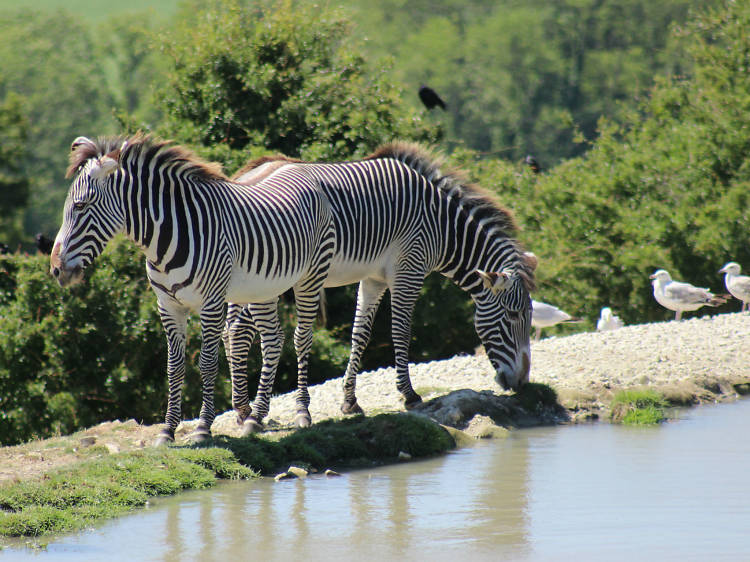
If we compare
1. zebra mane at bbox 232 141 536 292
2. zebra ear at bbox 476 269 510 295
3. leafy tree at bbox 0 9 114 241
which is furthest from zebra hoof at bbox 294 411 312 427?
leafy tree at bbox 0 9 114 241

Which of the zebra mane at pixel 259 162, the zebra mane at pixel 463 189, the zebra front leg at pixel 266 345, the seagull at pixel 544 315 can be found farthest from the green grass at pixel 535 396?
the zebra mane at pixel 259 162

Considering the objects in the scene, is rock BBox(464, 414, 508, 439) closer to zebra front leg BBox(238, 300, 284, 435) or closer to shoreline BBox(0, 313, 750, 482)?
shoreline BBox(0, 313, 750, 482)

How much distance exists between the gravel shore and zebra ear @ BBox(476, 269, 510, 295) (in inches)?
47.1

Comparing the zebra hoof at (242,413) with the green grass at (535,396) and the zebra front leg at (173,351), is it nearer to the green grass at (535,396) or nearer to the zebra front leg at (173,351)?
the zebra front leg at (173,351)

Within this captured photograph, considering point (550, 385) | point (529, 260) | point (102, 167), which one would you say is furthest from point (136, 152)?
point (550, 385)

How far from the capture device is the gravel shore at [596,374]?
36.3ft

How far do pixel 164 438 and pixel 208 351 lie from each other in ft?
3.01

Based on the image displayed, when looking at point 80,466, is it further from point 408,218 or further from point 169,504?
point 408,218

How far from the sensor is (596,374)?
1202cm

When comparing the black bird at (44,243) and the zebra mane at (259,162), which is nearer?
the zebra mane at (259,162)

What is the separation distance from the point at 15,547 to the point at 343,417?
438 cm

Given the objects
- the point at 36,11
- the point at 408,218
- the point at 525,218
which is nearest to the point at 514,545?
the point at 408,218

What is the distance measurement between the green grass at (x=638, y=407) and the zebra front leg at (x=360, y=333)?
2783 millimetres

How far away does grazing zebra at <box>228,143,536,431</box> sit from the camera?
10.5m
